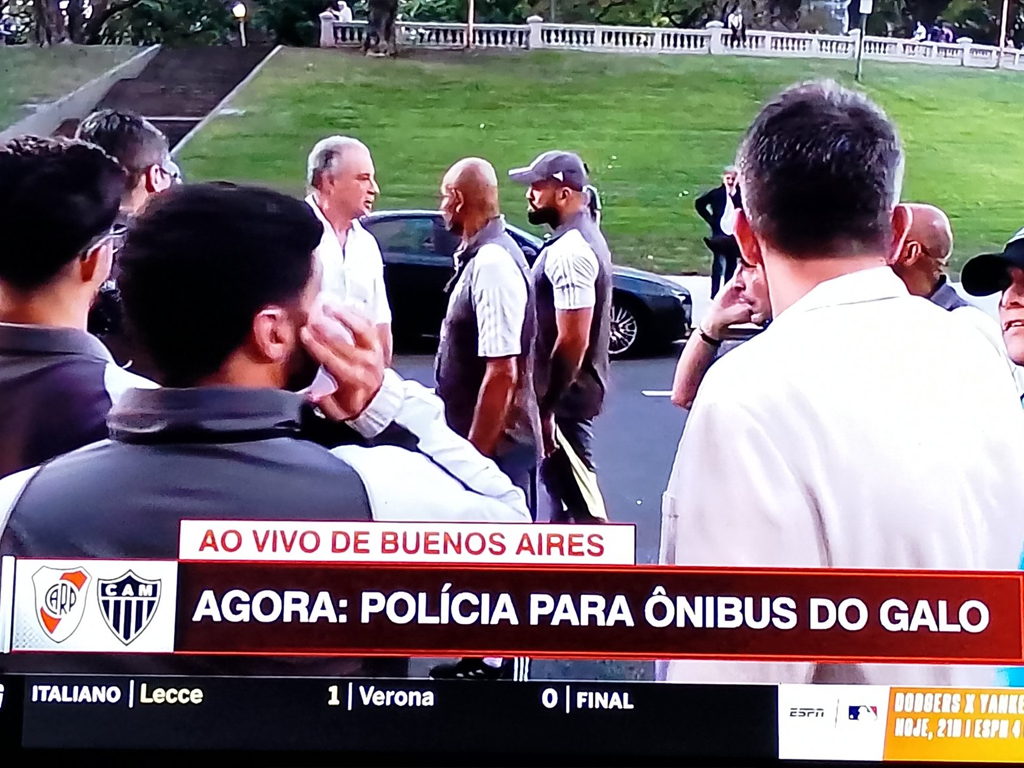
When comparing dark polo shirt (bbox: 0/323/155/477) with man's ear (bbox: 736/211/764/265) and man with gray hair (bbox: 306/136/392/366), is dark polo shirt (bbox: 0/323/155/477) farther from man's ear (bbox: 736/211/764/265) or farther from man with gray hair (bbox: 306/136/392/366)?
man's ear (bbox: 736/211/764/265)

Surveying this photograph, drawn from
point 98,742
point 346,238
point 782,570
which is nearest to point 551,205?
point 346,238

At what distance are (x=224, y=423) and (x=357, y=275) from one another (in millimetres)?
297

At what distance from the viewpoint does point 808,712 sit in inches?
73.7

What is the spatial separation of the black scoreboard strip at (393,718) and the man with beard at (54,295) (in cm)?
38

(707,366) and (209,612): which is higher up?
(707,366)

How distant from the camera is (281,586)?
186 centimetres

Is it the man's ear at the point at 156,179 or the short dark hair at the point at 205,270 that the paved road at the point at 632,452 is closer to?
the short dark hair at the point at 205,270

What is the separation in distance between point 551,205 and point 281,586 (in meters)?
0.70

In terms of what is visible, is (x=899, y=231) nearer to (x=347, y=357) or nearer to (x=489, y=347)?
(x=489, y=347)

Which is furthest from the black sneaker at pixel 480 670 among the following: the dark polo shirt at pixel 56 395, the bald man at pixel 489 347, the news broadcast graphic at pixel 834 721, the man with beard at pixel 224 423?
the dark polo shirt at pixel 56 395

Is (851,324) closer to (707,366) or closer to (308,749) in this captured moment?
(707,366)

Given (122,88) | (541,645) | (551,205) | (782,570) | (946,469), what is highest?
(122,88)

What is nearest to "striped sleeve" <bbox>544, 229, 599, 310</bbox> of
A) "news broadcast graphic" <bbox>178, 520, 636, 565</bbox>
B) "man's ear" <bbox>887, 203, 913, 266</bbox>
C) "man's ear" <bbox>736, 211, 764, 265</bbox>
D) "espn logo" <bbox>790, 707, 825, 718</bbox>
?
"man's ear" <bbox>736, 211, 764, 265</bbox>

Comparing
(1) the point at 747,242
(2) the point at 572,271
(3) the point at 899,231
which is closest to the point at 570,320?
(2) the point at 572,271
